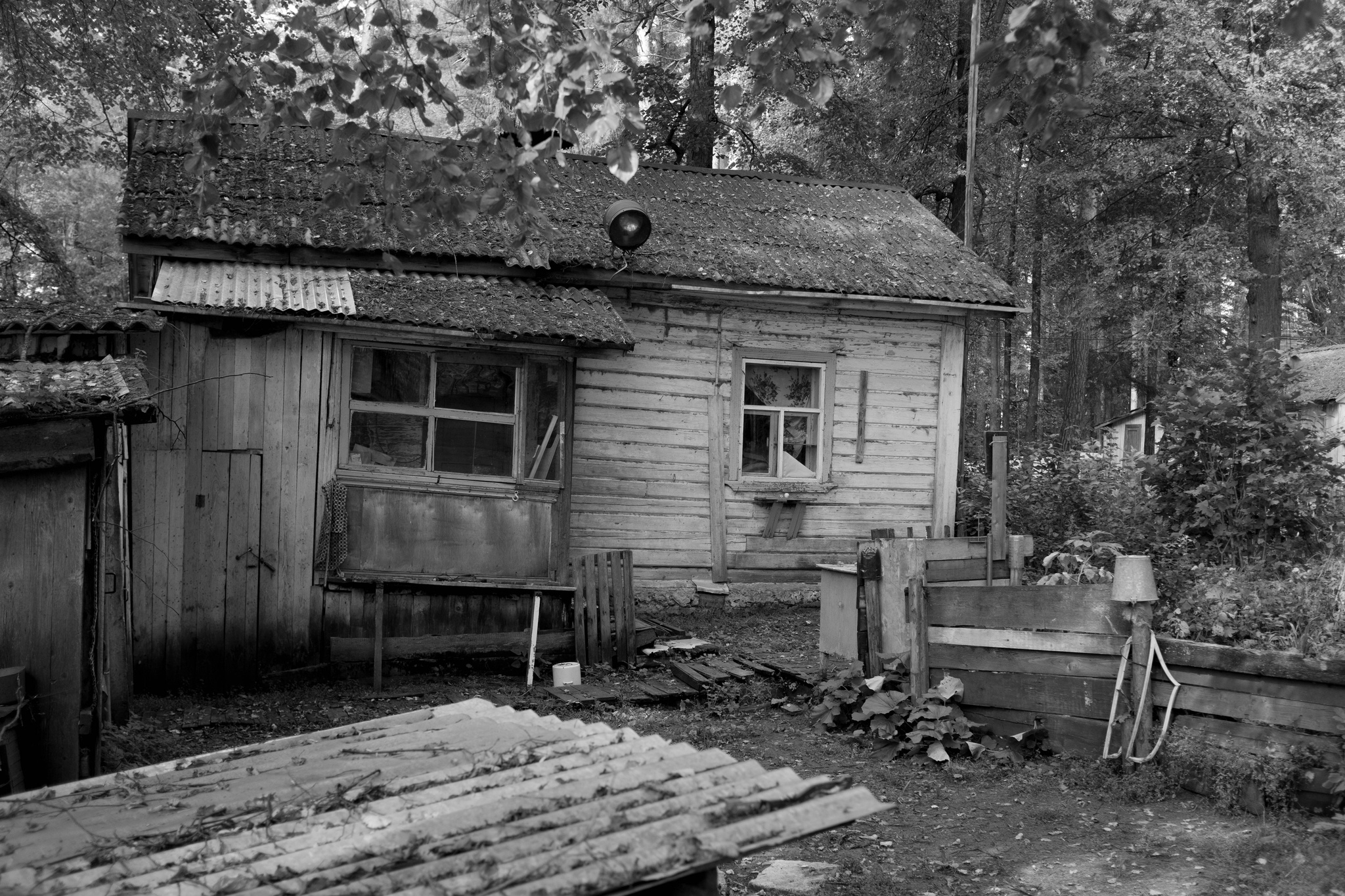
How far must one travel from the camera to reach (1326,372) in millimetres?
28062

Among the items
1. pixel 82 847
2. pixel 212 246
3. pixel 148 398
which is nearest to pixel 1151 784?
pixel 82 847

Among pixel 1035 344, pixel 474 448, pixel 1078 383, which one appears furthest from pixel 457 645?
pixel 1035 344

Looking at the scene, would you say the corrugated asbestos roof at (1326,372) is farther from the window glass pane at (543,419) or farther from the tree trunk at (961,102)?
the window glass pane at (543,419)

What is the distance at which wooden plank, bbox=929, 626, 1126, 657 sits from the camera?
655 cm

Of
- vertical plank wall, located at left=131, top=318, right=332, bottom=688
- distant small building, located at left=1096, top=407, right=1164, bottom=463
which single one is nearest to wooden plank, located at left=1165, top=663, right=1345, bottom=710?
vertical plank wall, located at left=131, top=318, right=332, bottom=688

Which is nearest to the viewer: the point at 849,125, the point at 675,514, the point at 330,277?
the point at 330,277

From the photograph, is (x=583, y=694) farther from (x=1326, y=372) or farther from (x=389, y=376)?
(x=1326, y=372)

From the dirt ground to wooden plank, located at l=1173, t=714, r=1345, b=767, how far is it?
0.34 m

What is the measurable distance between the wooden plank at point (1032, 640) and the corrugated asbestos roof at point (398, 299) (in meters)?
4.27

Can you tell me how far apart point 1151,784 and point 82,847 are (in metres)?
5.42

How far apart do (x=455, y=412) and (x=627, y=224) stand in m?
3.00

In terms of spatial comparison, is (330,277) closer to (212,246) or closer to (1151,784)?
(212,246)

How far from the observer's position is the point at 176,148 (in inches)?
450

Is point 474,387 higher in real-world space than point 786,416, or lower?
higher
